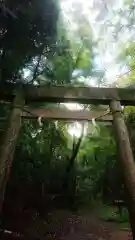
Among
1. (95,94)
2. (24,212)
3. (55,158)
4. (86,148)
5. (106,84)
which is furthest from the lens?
(86,148)

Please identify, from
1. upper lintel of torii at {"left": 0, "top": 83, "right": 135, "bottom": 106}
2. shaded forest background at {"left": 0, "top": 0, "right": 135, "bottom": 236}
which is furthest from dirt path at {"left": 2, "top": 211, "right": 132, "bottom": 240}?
upper lintel of torii at {"left": 0, "top": 83, "right": 135, "bottom": 106}

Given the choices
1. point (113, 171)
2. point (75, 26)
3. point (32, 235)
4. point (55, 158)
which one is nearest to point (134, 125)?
point (75, 26)

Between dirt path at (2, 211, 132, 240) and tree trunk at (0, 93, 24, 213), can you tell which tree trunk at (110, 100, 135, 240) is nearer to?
tree trunk at (0, 93, 24, 213)

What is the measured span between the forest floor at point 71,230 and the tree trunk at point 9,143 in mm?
2820

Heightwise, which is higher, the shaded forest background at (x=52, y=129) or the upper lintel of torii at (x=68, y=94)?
the shaded forest background at (x=52, y=129)

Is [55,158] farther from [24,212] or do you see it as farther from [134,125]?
[134,125]

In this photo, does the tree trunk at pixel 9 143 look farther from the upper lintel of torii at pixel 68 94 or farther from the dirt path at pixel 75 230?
the dirt path at pixel 75 230

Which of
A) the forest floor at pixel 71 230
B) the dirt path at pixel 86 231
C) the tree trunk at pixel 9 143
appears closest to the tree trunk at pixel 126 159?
the tree trunk at pixel 9 143

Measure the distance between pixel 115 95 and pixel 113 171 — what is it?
7.69 metres

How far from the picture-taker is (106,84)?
10.4 m

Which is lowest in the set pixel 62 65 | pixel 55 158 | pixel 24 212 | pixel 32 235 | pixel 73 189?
pixel 32 235

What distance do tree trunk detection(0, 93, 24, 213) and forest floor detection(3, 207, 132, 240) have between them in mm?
2820

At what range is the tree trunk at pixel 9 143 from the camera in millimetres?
3311

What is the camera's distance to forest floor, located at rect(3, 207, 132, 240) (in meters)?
6.79
